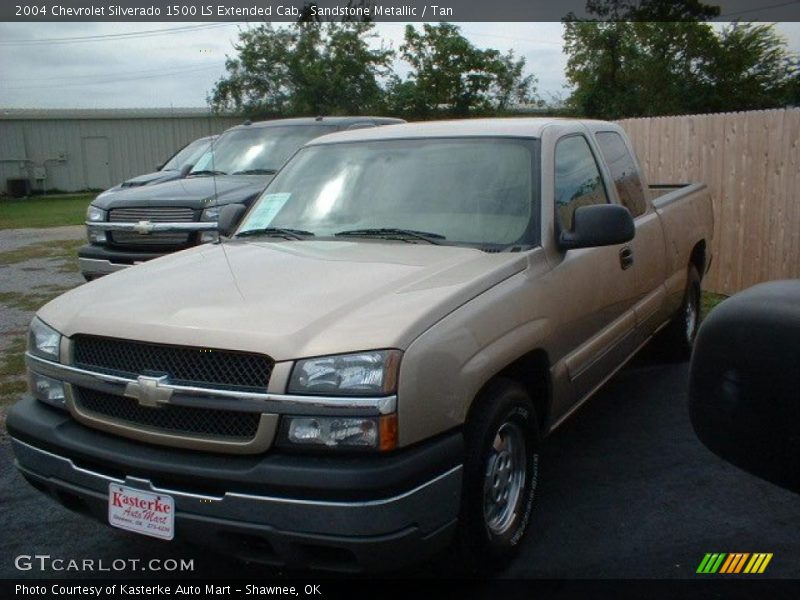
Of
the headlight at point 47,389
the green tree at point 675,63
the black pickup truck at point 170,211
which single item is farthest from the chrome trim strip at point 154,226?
the green tree at point 675,63

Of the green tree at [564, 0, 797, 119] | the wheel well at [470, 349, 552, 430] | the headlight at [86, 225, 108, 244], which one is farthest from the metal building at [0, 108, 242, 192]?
the wheel well at [470, 349, 552, 430]

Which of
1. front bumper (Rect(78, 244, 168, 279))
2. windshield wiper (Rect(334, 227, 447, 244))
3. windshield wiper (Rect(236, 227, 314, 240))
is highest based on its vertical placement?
windshield wiper (Rect(334, 227, 447, 244))

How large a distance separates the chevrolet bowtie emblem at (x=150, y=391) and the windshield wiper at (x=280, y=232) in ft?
4.65

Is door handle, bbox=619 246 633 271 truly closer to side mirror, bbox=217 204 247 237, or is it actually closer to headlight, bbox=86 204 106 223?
side mirror, bbox=217 204 247 237

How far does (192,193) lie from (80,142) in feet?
87.0

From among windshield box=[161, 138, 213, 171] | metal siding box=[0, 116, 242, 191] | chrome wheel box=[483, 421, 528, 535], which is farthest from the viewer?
metal siding box=[0, 116, 242, 191]

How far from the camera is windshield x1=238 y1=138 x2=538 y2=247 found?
12.8 feet

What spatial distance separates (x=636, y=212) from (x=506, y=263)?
79.5 inches

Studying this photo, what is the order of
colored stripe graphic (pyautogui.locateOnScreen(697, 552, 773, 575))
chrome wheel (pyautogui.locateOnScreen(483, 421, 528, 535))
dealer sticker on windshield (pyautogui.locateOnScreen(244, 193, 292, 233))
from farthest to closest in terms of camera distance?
dealer sticker on windshield (pyautogui.locateOnScreen(244, 193, 292, 233)) < colored stripe graphic (pyautogui.locateOnScreen(697, 552, 773, 575)) < chrome wheel (pyautogui.locateOnScreen(483, 421, 528, 535))

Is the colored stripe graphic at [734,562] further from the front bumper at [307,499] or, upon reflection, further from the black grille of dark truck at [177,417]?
the black grille of dark truck at [177,417]

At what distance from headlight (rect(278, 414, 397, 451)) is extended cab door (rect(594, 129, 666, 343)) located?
102 inches

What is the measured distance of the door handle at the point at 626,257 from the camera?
4547 mm

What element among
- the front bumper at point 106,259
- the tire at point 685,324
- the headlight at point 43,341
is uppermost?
the headlight at point 43,341

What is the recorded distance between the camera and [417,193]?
13.4ft
